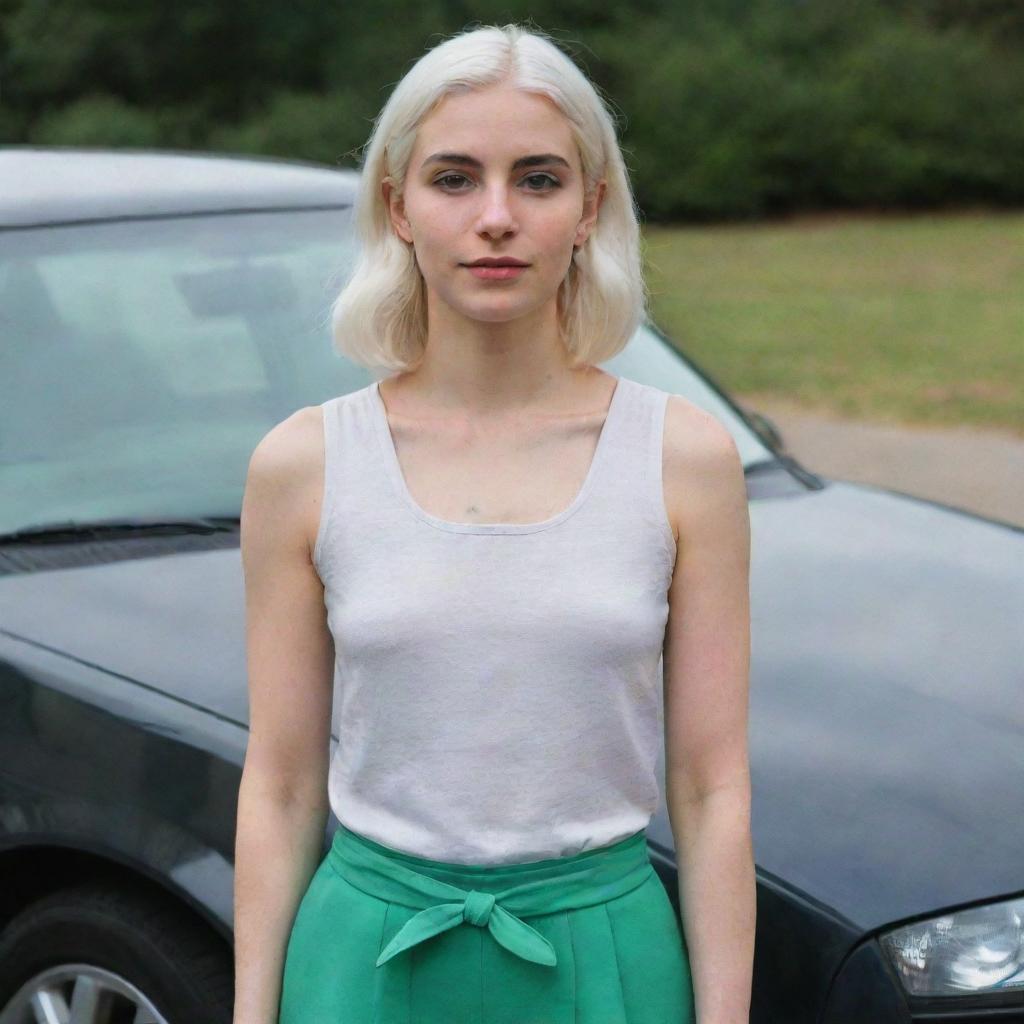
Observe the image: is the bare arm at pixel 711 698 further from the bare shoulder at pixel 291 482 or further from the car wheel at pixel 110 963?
the car wheel at pixel 110 963

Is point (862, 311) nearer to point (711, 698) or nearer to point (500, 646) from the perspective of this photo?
point (711, 698)

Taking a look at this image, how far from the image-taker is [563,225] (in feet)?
6.00

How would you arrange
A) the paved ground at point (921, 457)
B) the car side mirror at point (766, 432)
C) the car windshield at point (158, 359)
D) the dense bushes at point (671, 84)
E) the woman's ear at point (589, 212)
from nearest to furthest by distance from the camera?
1. the woman's ear at point (589, 212)
2. the car windshield at point (158, 359)
3. the car side mirror at point (766, 432)
4. the paved ground at point (921, 457)
5. the dense bushes at point (671, 84)

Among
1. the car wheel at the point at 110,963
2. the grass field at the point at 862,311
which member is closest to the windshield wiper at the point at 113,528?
the car wheel at the point at 110,963

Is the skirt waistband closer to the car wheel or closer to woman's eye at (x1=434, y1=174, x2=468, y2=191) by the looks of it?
woman's eye at (x1=434, y1=174, x2=468, y2=191)

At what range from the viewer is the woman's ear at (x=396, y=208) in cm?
192

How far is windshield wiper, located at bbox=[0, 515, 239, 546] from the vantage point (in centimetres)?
313

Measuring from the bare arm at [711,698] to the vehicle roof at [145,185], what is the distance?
6.68 ft

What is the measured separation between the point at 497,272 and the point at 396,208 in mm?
186

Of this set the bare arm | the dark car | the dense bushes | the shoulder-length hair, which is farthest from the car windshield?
the dense bushes

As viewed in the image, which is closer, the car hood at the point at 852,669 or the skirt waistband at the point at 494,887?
the skirt waistband at the point at 494,887

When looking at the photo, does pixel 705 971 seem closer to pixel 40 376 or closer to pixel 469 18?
pixel 40 376

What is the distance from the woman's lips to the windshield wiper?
1479 mm

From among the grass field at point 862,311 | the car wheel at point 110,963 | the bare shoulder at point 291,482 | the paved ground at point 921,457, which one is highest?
the bare shoulder at point 291,482
